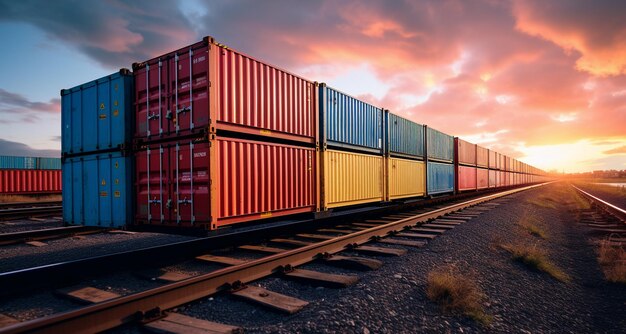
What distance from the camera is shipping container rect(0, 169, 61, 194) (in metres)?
26.5

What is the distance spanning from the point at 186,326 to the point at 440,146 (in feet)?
61.8

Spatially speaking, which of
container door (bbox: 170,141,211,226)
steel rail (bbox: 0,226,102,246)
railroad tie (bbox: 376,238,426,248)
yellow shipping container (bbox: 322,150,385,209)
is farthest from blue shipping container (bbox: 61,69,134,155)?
railroad tie (bbox: 376,238,426,248)

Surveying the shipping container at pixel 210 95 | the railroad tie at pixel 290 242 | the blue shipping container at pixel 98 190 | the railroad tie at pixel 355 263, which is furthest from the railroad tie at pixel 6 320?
the railroad tie at pixel 290 242

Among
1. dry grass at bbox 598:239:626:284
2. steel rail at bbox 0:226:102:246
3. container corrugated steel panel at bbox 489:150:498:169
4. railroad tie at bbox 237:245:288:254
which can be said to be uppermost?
container corrugated steel panel at bbox 489:150:498:169

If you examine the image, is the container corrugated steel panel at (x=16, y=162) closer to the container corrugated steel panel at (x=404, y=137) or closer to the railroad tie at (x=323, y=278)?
the container corrugated steel panel at (x=404, y=137)

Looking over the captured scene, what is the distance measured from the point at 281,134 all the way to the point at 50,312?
18.3 feet

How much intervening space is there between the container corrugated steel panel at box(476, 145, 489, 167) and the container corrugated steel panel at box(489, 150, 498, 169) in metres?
1.67

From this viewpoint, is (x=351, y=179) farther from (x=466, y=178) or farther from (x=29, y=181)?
(x=29, y=181)

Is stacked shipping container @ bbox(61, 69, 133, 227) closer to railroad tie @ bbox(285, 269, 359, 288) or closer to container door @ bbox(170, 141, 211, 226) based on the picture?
container door @ bbox(170, 141, 211, 226)

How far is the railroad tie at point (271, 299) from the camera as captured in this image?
385 centimetres

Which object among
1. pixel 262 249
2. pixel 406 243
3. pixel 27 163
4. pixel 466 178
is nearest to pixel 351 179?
pixel 406 243

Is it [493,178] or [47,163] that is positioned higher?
[47,163]

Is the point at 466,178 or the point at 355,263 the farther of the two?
the point at 466,178

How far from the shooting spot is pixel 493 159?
3353 cm
